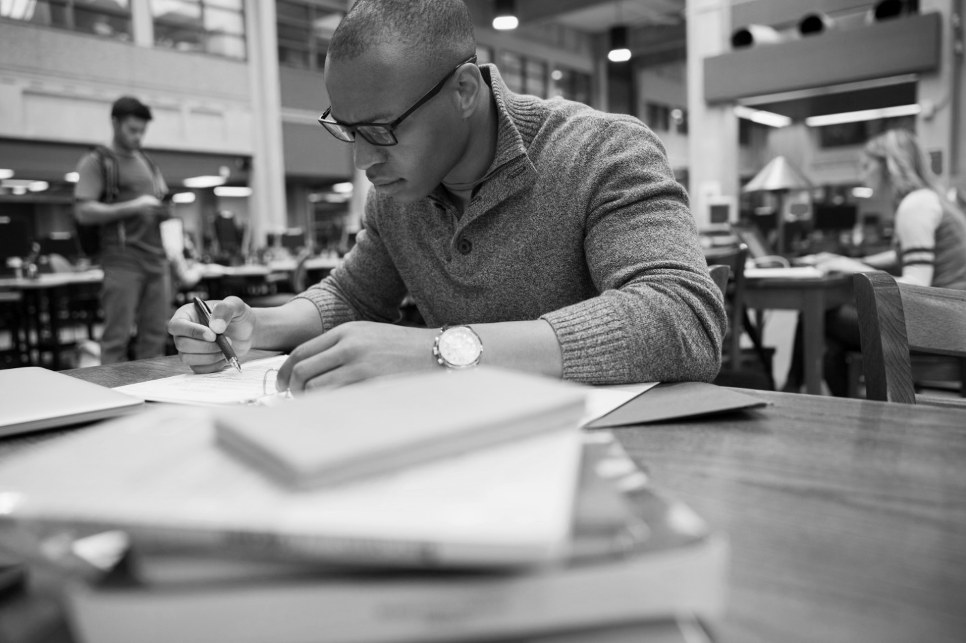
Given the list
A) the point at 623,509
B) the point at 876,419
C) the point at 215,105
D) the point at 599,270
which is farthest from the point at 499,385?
the point at 215,105

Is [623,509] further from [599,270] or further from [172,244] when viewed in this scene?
[172,244]

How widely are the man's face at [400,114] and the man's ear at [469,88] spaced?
1 cm

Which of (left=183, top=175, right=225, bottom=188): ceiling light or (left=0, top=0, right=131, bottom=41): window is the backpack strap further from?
(left=183, top=175, right=225, bottom=188): ceiling light

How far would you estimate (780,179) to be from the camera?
5.18 m

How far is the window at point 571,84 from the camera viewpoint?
18344 millimetres

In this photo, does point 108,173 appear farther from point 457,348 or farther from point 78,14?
point 78,14

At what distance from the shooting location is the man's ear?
3.52 feet

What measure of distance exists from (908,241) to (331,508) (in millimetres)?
3485

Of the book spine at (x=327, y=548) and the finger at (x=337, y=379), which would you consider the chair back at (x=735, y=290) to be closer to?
the finger at (x=337, y=379)

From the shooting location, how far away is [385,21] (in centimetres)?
97

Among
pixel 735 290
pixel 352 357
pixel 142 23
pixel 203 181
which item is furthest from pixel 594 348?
pixel 203 181

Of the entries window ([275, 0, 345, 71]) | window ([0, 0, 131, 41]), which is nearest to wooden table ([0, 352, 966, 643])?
window ([0, 0, 131, 41])

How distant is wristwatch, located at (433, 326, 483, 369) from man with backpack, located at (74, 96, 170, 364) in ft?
11.4

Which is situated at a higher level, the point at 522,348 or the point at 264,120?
the point at 264,120
